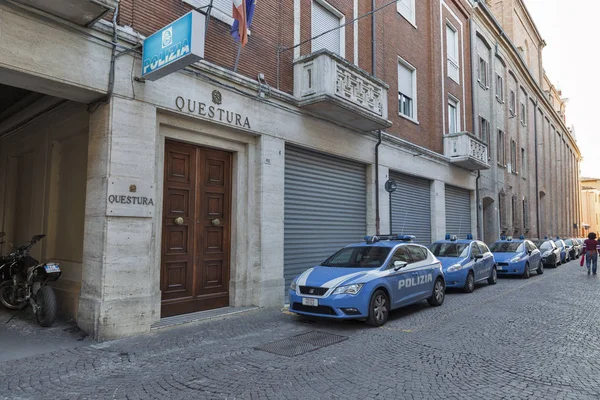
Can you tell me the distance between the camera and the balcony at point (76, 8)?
232 inches

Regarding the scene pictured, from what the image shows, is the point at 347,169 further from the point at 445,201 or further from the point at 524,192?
the point at 524,192

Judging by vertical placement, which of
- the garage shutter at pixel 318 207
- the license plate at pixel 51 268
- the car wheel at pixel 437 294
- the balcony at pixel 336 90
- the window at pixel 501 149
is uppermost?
the window at pixel 501 149

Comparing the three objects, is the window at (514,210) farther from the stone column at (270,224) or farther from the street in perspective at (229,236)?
the stone column at (270,224)

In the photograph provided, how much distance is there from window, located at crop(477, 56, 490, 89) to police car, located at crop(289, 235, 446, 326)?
18069 mm

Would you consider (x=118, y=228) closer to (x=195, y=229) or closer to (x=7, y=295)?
(x=195, y=229)

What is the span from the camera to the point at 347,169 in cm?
1292

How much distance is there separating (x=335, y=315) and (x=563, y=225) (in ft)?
158

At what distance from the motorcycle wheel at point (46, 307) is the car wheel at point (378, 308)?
530 cm

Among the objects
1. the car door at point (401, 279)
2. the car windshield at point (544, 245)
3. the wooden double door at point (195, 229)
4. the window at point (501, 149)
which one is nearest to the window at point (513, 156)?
the window at point (501, 149)

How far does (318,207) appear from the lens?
11.7m

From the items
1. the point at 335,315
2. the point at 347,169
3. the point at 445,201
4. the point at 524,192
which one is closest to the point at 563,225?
the point at 524,192

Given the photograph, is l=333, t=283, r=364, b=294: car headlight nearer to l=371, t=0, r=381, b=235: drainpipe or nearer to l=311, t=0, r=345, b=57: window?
l=371, t=0, r=381, b=235: drainpipe

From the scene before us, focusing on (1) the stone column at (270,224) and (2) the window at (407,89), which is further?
(2) the window at (407,89)

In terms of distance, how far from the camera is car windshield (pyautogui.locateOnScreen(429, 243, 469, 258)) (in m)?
12.5
